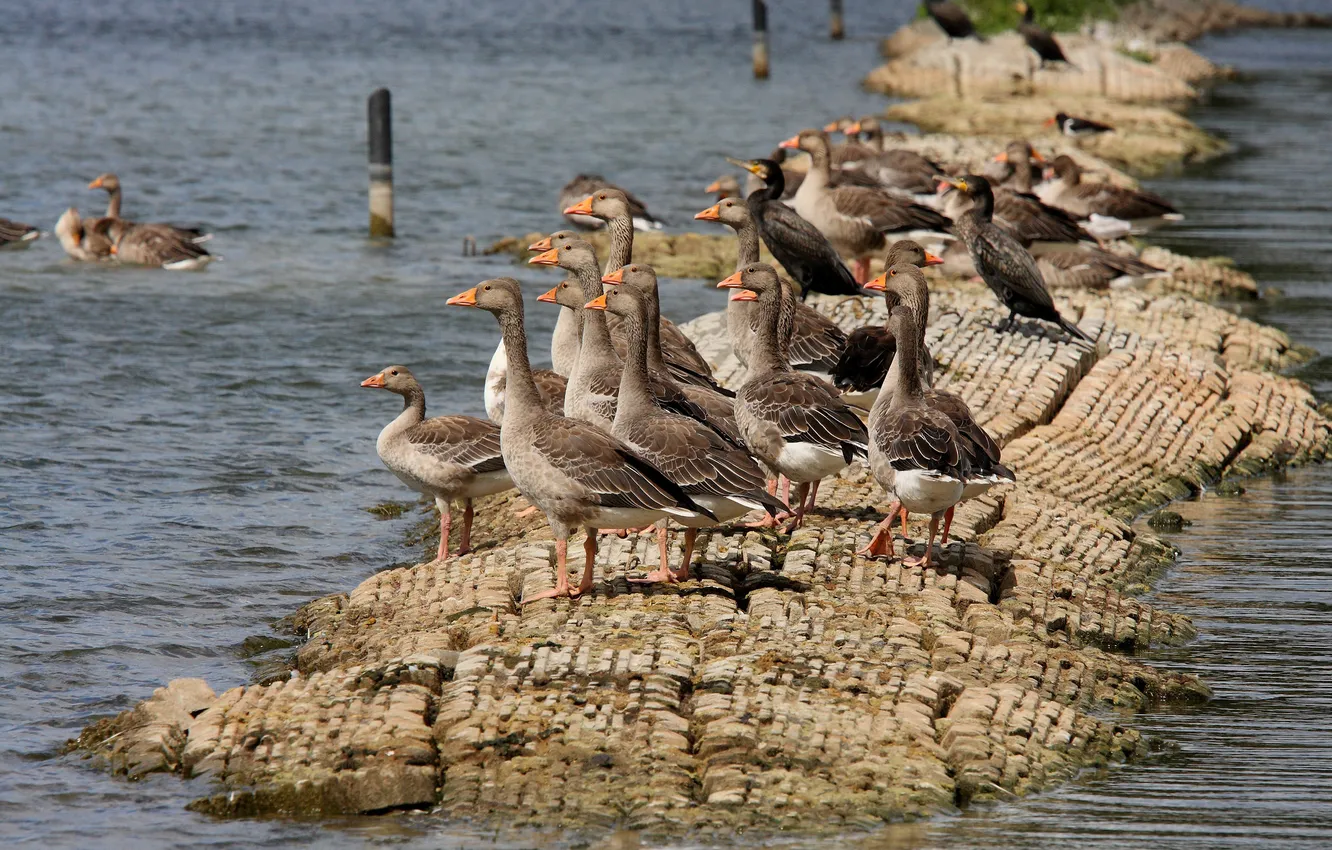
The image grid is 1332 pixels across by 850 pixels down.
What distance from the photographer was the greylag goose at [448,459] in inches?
449

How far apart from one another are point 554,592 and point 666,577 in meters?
0.70

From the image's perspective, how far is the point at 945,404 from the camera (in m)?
10.9

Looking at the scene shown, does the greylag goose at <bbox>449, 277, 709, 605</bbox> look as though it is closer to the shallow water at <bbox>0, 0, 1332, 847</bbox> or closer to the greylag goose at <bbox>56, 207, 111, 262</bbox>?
the shallow water at <bbox>0, 0, 1332, 847</bbox>

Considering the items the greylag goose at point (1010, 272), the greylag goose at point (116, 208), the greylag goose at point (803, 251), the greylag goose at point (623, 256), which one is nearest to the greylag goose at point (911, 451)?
the greylag goose at point (623, 256)

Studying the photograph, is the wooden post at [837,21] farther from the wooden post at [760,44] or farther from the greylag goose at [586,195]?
the greylag goose at [586,195]

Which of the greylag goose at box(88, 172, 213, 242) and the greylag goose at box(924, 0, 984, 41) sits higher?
the greylag goose at box(924, 0, 984, 41)

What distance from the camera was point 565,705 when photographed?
8.20 meters

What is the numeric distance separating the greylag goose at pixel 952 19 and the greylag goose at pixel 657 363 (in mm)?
40861

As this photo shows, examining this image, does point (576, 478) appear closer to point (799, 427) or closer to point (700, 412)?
point (799, 427)

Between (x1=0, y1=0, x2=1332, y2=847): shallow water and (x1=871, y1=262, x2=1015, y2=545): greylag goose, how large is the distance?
1519 millimetres

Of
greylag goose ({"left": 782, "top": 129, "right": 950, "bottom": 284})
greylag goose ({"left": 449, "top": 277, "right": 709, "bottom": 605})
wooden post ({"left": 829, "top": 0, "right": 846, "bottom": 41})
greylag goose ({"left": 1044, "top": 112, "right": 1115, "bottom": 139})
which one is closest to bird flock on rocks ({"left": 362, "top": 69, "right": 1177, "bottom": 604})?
greylag goose ({"left": 449, "top": 277, "right": 709, "bottom": 605})

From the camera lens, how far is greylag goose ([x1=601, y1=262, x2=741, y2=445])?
11.1 metres

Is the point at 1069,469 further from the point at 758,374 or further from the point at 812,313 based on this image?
the point at 758,374

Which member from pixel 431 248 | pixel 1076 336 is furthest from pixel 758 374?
pixel 431 248
